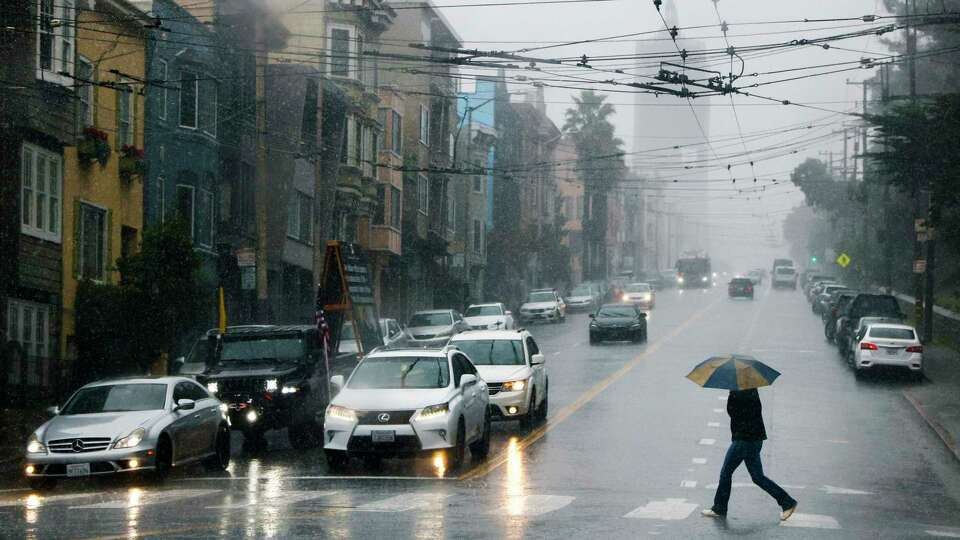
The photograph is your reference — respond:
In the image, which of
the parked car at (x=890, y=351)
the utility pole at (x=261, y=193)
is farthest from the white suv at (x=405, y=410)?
the utility pole at (x=261, y=193)

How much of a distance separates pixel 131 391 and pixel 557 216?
79276 mm

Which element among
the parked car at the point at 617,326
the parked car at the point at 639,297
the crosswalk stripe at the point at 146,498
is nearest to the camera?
the crosswalk stripe at the point at 146,498

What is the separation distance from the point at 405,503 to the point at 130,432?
14.7 feet

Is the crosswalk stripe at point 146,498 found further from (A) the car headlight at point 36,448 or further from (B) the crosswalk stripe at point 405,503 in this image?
(B) the crosswalk stripe at point 405,503

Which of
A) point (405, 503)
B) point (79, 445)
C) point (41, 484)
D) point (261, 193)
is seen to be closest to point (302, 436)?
point (79, 445)

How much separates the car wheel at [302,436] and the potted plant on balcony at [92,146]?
1199 cm

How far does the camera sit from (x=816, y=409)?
100.0ft

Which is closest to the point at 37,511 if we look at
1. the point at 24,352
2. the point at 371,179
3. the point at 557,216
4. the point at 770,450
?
the point at 770,450

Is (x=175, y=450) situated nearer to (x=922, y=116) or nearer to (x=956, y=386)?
(x=922, y=116)

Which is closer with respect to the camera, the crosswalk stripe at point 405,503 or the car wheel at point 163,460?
the crosswalk stripe at point 405,503

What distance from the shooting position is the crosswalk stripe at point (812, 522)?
14.6 metres

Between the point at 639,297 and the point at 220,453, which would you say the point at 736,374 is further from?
the point at 639,297

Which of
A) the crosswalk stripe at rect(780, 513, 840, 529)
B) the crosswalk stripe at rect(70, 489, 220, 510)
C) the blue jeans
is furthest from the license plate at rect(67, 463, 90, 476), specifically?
the crosswalk stripe at rect(780, 513, 840, 529)

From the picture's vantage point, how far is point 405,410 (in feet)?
63.3
